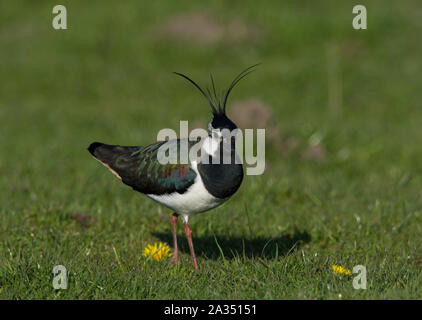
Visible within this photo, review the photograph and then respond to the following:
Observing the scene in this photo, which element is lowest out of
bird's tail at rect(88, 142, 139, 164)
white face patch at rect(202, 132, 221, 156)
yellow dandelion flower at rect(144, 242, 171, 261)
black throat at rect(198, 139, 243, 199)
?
yellow dandelion flower at rect(144, 242, 171, 261)

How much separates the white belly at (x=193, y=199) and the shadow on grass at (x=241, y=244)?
3.34ft

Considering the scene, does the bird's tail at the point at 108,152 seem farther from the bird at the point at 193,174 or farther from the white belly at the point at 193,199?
the white belly at the point at 193,199

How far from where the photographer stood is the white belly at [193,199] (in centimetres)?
528

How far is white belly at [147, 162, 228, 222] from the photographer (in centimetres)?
528

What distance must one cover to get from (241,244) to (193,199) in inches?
64.6

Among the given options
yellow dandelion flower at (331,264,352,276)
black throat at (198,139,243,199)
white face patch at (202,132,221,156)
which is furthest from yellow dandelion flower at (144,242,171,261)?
yellow dandelion flower at (331,264,352,276)

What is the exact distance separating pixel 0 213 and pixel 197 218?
7.99 ft

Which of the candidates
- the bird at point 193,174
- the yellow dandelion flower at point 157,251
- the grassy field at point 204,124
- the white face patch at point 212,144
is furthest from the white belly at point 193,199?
the yellow dandelion flower at point 157,251

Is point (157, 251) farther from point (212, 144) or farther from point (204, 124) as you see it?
point (204, 124)

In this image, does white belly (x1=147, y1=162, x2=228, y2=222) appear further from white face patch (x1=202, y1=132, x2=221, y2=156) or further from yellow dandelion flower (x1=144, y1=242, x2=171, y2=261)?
yellow dandelion flower (x1=144, y1=242, x2=171, y2=261)

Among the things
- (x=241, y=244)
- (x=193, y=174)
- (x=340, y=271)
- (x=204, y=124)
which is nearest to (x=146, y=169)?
(x=193, y=174)

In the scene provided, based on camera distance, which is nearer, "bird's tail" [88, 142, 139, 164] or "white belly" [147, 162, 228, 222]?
"white belly" [147, 162, 228, 222]

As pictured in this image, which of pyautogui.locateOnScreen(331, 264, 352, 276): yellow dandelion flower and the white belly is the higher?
the white belly

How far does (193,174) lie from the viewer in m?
5.33
